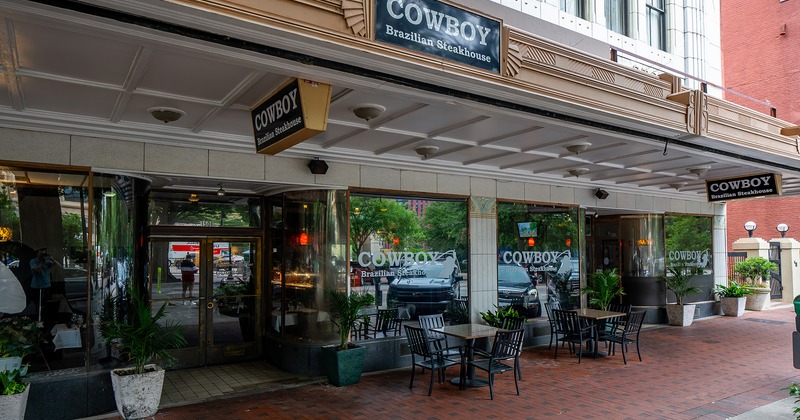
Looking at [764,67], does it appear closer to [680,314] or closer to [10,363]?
[680,314]

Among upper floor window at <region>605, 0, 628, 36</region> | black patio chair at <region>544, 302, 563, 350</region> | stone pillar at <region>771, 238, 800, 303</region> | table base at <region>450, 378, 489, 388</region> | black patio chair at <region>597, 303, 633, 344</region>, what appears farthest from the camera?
stone pillar at <region>771, 238, 800, 303</region>

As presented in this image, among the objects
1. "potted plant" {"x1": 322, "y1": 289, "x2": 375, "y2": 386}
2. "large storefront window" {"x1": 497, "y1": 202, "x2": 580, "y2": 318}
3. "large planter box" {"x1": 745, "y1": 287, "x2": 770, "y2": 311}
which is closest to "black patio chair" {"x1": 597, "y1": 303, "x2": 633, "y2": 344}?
"large storefront window" {"x1": 497, "y1": 202, "x2": 580, "y2": 318}

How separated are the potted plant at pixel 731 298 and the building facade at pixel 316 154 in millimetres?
5278

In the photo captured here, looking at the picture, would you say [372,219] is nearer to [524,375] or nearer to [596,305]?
[524,375]

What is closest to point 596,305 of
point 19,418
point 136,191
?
point 136,191

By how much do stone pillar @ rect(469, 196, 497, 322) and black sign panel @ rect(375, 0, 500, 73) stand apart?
5.43 m

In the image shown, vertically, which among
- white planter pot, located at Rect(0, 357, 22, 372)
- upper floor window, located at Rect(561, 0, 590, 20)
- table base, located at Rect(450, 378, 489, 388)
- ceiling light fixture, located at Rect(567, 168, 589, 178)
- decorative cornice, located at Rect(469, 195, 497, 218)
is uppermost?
upper floor window, located at Rect(561, 0, 590, 20)

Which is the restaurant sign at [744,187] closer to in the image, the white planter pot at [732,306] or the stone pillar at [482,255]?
the stone pillar at [482,255]

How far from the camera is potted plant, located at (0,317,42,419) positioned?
573 cm

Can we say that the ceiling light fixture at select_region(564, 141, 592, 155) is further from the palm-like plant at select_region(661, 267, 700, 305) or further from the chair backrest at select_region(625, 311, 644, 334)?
the palm-like plant at select_region(661, 267, 700, 305)

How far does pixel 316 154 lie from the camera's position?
28.8ft

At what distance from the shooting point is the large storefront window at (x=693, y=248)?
15.6 meters

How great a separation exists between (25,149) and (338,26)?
4.75 meters

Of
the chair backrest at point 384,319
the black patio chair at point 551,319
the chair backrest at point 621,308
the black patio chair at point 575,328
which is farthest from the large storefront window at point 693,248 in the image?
the chair backrest at point 384,319
